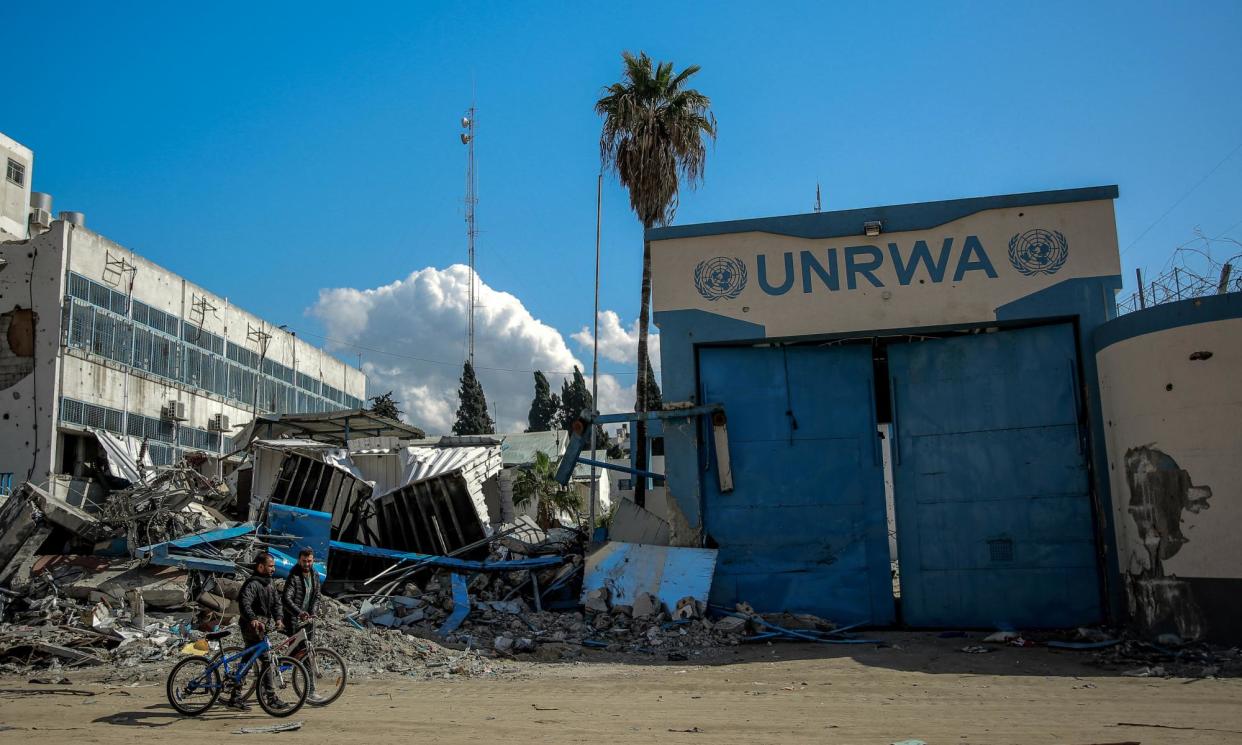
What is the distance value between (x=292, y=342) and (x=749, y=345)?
109 feet

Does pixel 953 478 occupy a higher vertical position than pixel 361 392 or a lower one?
lower

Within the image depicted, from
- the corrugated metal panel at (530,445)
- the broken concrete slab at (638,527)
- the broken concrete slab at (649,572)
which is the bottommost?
the broken concrete slab at (649,572)

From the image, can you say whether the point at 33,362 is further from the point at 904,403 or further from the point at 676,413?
the point at 904,403

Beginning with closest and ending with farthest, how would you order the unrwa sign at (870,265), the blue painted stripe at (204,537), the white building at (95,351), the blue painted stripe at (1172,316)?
1. the blue painted stripe at (1172,316)
2. the blue painted stripe at (204,537)
3. the unrwa sign at (870,265)
4. the white building at (95,351)

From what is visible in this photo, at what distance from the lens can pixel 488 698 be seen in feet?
36.2

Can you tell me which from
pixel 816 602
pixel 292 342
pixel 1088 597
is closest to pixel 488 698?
pixel 816 602

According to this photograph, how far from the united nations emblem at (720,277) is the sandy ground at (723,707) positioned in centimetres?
704

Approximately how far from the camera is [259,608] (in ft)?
35.3

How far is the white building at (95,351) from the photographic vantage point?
94.3 feet

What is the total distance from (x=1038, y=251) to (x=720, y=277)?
5747 mm

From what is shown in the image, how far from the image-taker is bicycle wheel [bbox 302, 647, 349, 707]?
1056 centimetres

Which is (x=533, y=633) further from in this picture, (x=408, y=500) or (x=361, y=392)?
(x=361, y=392)

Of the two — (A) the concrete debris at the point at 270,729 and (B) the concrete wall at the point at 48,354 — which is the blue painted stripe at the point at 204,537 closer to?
(A) the concrete debris at the point at 270,729

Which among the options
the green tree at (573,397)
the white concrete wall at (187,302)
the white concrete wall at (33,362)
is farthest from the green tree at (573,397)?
the white concrete wall at (33,362)
